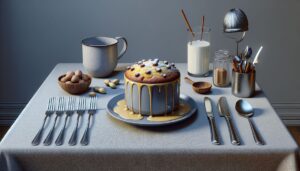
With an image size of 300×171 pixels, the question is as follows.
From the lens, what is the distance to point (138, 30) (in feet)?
7.88

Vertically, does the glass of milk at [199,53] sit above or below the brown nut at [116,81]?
above

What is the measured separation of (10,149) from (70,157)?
5.7 inches

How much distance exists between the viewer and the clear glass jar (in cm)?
145

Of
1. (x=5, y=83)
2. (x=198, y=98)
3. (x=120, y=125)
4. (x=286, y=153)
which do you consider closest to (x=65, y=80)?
(x=120, y=125)

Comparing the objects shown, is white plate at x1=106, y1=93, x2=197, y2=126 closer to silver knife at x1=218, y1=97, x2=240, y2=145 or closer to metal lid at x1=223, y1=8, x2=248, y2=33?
silver knife at x1=218, y1=97, x2=240, y2=145

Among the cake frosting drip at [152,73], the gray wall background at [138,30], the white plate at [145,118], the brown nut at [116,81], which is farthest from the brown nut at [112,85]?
the gray wall background at [138,30]

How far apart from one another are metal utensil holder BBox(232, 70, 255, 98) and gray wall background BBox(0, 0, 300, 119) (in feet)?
3.46

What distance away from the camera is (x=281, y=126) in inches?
45.3

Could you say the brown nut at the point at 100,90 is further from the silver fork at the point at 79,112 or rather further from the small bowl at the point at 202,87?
the small bowl at the point at 202,87

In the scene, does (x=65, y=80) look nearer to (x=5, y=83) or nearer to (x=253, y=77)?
(x=253, y=77)

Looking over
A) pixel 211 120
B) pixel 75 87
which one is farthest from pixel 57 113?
pixel 211 120

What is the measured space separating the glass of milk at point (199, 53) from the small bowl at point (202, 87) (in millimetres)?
131

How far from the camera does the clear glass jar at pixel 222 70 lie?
1.45 meters

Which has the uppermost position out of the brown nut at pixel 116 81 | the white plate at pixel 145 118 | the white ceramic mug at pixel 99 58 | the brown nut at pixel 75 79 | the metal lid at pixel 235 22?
the metal lid at pixel 235 22
